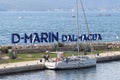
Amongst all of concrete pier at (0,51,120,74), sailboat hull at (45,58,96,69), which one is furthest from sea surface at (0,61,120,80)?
concrete pier at (0,51,120,74)

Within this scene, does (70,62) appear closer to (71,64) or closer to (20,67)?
(71,64)

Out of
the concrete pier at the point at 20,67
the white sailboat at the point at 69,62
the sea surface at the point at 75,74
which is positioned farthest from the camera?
the white sailboat at the point at 69,62

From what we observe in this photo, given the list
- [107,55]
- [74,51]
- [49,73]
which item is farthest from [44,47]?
[49,73]

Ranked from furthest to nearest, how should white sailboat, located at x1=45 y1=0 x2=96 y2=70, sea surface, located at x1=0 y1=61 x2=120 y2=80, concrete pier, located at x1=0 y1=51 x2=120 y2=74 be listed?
white sailboat, located at x1=45 y1=0 x2=96 y2=70 → concrete pier, located at x1=0 y1=51 x2=120 y2=74 → sea surface, located at x1=0 y1=61 x2=120 y2=80

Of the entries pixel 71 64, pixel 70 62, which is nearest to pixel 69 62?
pixel 70 62

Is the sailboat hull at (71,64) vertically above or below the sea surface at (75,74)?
above

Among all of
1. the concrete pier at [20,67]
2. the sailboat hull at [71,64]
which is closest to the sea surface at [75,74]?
the sailboat hull at [71,64]

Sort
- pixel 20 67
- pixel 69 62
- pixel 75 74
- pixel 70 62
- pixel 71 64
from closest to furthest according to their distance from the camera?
1. pixel 20 67
2. pixel 75 74
3. pixel 69 62
4. pixel 70 62
5. pixel 71 64

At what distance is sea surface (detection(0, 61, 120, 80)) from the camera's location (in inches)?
A: 2402

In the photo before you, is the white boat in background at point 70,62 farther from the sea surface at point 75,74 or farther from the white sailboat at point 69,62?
the sea surface at point 75,74

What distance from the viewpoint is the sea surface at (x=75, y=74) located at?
6101 cm

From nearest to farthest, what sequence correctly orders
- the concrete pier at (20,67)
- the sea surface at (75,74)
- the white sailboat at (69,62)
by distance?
the sea surface at (75,74)
the concrete pier at (20,67)
the white sailboat at (69,62)

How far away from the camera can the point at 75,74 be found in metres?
64.8

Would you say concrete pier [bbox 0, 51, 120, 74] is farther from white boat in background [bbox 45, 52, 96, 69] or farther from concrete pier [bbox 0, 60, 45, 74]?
white boat in background [bbox 45, 52, 96, 69]
